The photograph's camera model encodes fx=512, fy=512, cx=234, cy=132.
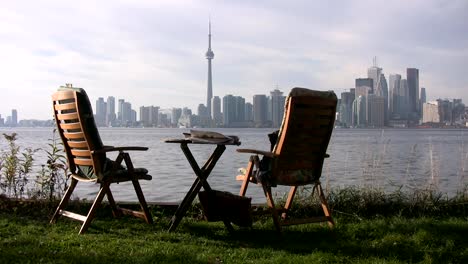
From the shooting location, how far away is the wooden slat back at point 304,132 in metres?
5.21

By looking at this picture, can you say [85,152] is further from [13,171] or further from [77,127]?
A: [13,171]

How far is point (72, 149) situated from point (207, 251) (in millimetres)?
2246

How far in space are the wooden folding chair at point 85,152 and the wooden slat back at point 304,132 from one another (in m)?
→ 1.62

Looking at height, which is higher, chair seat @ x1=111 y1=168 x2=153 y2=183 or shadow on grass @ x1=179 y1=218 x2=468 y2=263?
chair seat @ x1=111 y1=168 x2=153 y2=183

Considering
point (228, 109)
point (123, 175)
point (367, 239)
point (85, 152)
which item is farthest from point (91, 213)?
point (228, 109)

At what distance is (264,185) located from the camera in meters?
5.32

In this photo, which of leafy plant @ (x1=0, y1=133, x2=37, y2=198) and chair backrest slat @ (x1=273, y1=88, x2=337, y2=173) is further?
leafy plant @ (x1=0, y1=133, x2=37, y2=198)

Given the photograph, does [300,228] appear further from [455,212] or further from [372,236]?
[455,212]

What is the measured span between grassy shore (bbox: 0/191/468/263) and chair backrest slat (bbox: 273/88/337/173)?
0.76 metres

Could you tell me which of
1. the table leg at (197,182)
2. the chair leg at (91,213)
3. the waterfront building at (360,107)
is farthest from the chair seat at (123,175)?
the waterfront building at (360,107)

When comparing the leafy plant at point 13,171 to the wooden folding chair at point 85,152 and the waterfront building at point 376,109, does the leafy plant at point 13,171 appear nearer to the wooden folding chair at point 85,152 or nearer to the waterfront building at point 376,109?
the wooden folding chair at point 85,152

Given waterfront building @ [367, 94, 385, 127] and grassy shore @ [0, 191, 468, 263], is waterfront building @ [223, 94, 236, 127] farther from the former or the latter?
grassy shore @ [0, 191, 468, 263]

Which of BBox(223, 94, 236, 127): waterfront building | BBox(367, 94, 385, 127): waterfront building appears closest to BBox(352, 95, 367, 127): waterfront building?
BBox(367, 94, 385, 127): waterfront building

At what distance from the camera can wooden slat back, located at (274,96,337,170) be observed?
205 inches
